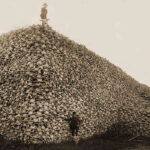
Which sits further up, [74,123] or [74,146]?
[74,123]

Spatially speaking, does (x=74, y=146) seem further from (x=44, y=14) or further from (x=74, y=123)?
(x=44, y=14)

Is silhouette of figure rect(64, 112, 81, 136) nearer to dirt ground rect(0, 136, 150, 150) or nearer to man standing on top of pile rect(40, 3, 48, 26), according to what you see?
dirt ground rect(0, 136, 150, 150)

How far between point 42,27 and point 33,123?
4.66 metres

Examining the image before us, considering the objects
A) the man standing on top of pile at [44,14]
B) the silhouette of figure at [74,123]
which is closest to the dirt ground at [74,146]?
the silhouette of figure at [74,123]

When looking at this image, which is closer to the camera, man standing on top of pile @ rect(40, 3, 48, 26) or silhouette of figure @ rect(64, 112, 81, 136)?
silhouette of figure @ rect(64, 112, 81, 136)

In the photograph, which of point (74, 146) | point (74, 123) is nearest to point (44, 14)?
point (74, 123)

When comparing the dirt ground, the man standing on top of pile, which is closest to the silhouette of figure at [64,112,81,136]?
the dirt ground

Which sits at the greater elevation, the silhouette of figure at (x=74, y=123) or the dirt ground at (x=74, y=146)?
the silhouette of figure at (x=74, y=123)

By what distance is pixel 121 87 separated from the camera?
15531 mm

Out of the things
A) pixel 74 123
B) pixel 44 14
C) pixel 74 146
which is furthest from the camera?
pixel 44 14

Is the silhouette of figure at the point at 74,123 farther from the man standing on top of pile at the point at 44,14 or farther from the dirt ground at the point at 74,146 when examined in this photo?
the man standing on top of pile at the point at 44,14

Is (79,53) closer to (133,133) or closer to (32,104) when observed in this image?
(32,104)

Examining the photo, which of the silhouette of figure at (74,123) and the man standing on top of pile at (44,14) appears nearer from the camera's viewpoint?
the silhouette of figure at (74,123)

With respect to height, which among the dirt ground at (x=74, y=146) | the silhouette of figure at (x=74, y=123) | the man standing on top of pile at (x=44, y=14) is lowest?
the dirt ground at (x=74, y=146)
